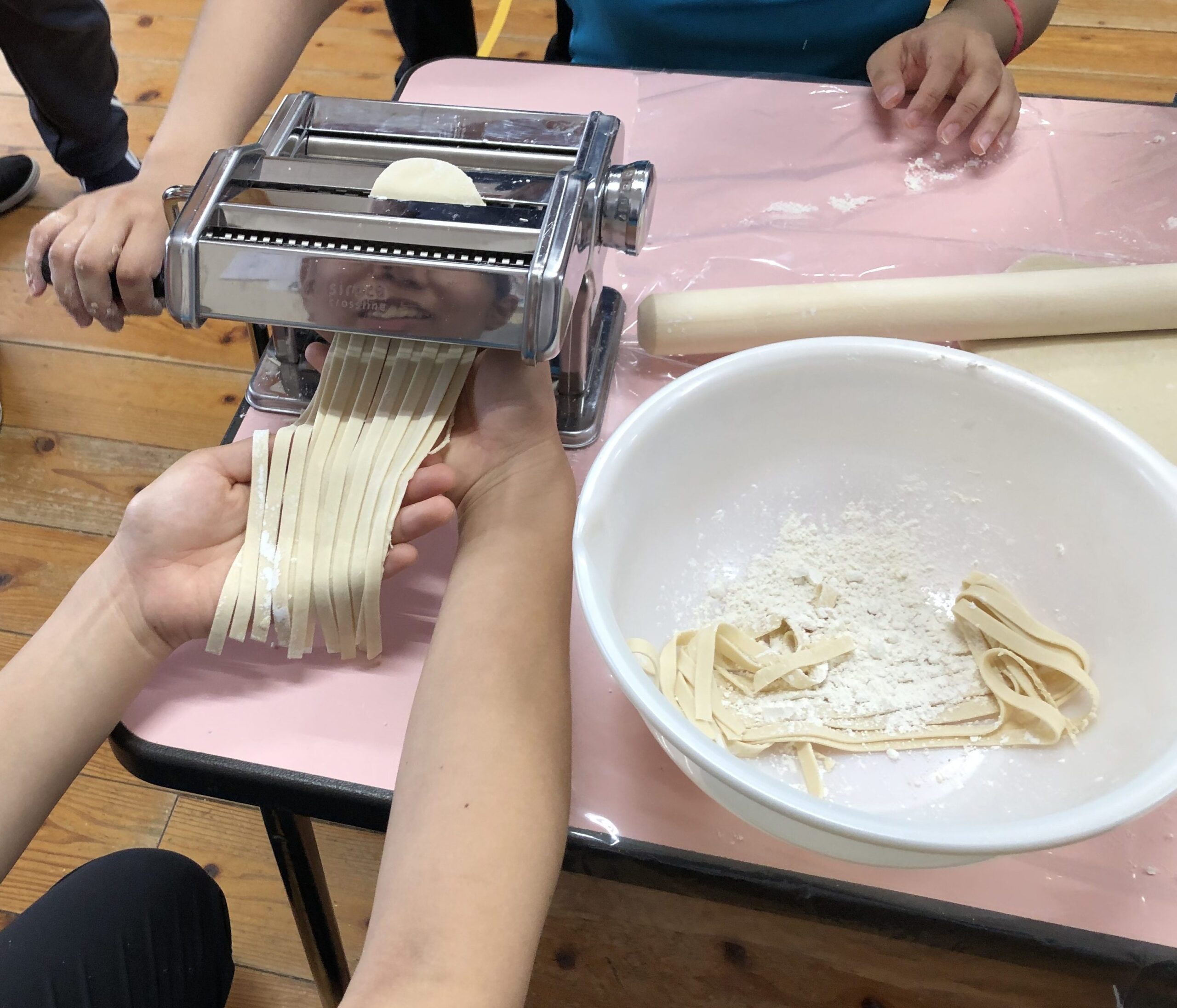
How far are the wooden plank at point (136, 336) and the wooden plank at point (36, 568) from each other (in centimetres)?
35

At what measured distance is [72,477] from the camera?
130 cm

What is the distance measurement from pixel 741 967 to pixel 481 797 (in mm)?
600

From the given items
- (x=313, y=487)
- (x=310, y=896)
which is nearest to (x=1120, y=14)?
(x=313, y=487)

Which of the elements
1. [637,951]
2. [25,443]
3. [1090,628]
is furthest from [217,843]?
[1090,628]

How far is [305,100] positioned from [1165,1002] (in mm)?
751

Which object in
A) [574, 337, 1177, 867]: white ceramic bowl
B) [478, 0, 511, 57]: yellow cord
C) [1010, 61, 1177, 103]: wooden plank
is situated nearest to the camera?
[574, 337, 1177, 867]: white ceramic bowl

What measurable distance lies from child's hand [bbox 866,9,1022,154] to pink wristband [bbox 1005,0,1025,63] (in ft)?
0.27

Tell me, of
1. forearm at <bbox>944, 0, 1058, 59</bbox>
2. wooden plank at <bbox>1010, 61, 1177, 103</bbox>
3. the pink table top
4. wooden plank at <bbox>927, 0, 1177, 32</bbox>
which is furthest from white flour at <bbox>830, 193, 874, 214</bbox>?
wooden plank at <bbox>927, 0, 1177, 32</bbox>

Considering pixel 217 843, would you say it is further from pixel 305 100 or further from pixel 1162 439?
pixel 1162 439

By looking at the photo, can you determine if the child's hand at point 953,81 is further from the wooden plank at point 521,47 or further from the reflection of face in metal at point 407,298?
the wooden plank at point 521,47

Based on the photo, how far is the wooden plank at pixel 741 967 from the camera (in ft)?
2.88

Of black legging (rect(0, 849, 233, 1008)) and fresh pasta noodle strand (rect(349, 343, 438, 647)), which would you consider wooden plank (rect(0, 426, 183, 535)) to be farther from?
fresh pasta noodle strand (rect(349, 343, 438, 647))

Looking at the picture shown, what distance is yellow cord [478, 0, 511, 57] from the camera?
1.92 m

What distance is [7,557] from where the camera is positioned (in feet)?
4.02
